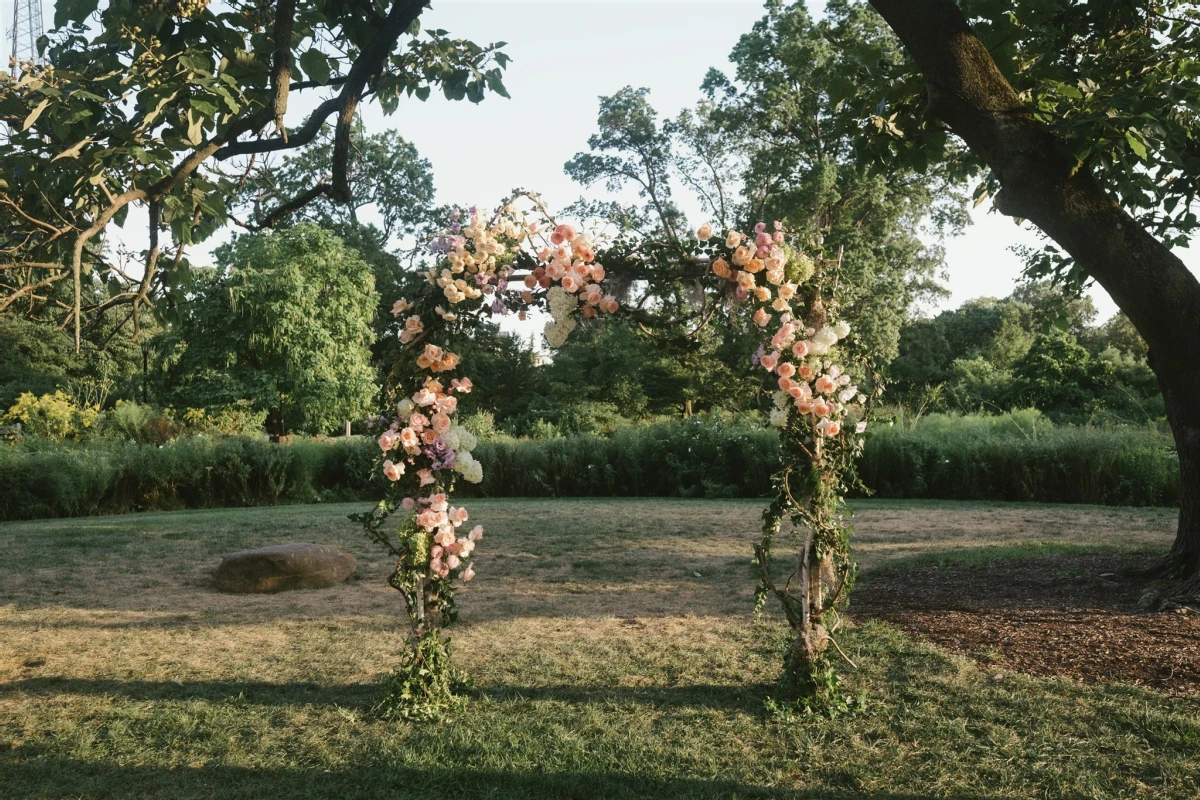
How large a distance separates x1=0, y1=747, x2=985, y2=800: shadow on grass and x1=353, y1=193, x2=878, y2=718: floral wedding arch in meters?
0.64

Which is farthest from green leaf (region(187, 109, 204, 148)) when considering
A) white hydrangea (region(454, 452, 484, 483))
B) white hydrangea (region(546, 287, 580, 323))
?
white hydrangea (region(454, 452, 484, 483))

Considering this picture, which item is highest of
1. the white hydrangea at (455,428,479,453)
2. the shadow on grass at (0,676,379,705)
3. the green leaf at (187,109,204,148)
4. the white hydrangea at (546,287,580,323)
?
the green leaf at (187,109,204,148)

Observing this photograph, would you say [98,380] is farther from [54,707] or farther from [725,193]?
[54,707]

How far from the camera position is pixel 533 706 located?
13.1ft

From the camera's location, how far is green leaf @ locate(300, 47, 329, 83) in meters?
4.48

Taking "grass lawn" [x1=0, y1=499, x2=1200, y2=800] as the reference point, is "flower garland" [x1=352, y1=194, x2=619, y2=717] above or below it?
above

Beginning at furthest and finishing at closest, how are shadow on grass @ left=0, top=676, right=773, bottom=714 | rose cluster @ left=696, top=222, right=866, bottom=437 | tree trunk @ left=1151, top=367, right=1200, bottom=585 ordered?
tree trunk @ left=1151, top=367, right=1200, bottom=585 → shadow on grass @ left=0, top=676, right=773, bottom=714 → rose cluster @ left=696, top=222, right=866, bottom=437

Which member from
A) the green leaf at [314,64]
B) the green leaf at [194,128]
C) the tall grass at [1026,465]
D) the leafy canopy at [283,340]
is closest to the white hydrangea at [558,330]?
the green leaf at [194,128]

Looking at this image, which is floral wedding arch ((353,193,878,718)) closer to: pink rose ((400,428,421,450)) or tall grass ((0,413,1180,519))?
pink rose ((400,428,421,450))

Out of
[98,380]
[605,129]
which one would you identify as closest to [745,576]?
[98,380]

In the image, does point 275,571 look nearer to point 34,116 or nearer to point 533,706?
point 533,706

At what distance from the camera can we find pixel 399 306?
3.75 m

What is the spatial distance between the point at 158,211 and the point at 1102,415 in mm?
17692

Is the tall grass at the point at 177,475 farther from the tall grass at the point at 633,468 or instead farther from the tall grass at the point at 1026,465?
the tall grass at the point at 1026,465
